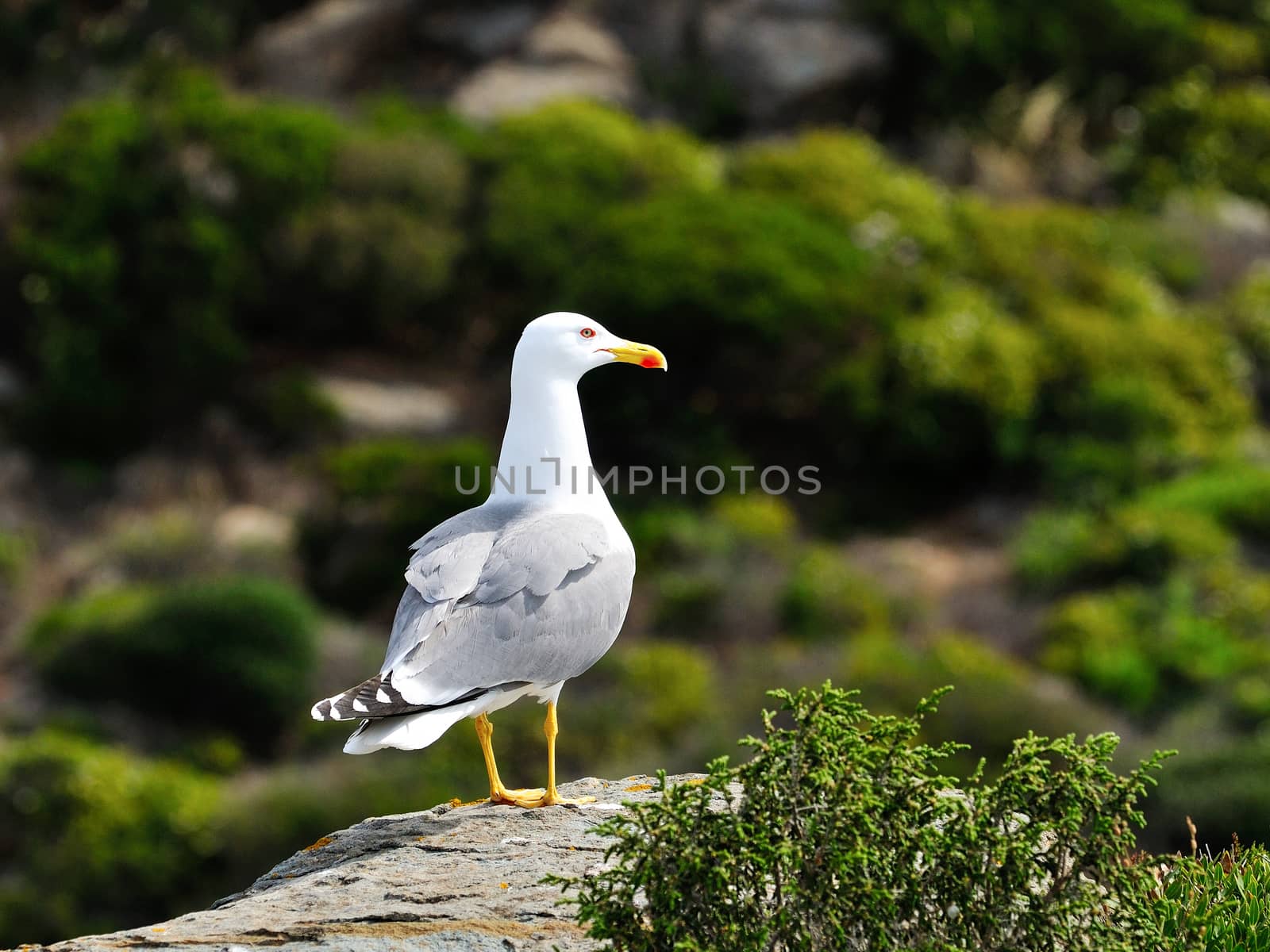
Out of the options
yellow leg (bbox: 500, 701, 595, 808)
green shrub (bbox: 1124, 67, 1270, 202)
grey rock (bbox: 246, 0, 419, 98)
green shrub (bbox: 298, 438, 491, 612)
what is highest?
grey rock (bbox: 246, 0, 419, 98)

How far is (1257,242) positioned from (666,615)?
1367 cm

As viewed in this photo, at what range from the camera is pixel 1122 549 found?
17453 millimetres

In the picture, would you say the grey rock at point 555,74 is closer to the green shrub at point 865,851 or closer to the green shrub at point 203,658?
the green shrub at point 203,658

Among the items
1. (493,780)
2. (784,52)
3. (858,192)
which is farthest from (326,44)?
(493,780)

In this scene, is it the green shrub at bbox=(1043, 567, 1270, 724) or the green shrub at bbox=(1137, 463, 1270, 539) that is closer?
the green shrub at bbox=(1043, 567, 1270, 724)

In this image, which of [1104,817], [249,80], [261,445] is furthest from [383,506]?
[1104,817]

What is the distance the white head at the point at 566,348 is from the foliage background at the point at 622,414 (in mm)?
8061

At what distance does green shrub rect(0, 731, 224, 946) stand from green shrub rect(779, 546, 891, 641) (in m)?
6.10

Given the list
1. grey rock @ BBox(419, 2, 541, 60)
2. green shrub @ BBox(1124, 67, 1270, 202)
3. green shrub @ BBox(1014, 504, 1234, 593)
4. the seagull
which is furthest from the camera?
grey rock @ BBox(419, 2, 541, 60)

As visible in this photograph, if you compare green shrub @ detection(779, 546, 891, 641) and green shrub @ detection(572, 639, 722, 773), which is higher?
green shrub @ detection(779, 546, 891, 641)

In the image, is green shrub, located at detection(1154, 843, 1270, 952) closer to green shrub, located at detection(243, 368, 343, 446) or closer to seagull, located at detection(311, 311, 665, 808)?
seagull, located at detection(311, 311, 665, 808)

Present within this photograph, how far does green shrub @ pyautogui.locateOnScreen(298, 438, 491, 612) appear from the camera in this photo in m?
18.2

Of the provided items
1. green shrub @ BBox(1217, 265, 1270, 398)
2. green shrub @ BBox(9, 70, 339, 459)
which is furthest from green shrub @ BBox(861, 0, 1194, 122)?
green shrub @ BBox(9, 70, 339, 459)

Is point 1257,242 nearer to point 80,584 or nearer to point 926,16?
point 926,16
